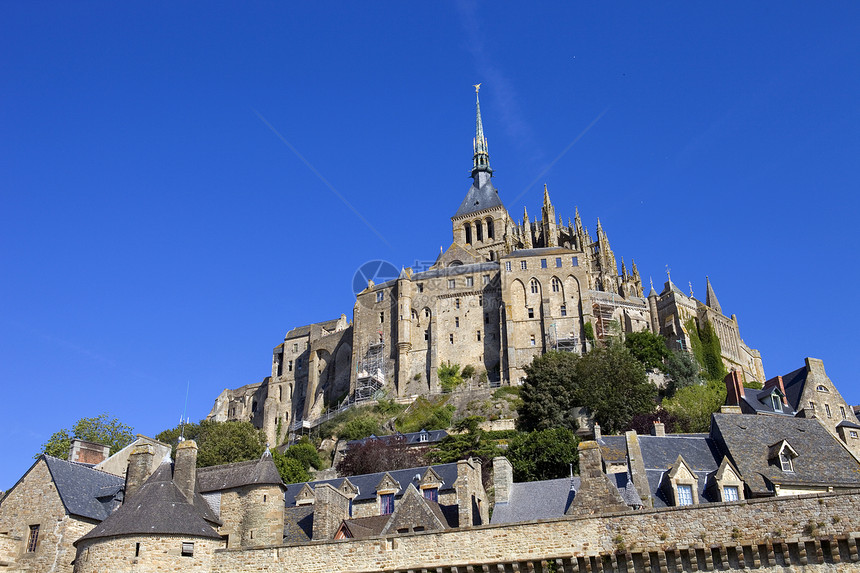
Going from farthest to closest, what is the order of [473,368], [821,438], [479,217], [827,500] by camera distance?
[479,217]
[473,368]
[821,438]
[827,500]

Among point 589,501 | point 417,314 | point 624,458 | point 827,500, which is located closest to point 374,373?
point 417,314

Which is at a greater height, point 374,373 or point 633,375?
point 374,373

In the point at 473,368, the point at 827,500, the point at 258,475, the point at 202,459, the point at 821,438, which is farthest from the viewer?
the point at 473,368

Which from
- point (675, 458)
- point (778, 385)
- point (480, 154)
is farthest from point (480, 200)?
point (675, 458)

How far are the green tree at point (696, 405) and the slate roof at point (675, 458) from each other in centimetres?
2104

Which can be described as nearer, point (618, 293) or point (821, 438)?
point (821, 438)

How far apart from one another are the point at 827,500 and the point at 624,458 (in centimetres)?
1353

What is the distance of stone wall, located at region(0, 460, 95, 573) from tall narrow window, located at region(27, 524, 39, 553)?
97 mm

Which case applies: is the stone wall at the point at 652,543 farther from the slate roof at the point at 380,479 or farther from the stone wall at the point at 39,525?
the slate roof at the point at 380,479

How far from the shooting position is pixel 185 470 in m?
30.5

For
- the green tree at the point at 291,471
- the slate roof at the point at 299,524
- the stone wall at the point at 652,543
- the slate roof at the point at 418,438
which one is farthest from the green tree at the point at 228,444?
the stone wall at the point at 652,543

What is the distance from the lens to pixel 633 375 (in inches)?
2648

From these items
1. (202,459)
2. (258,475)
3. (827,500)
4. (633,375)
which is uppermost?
(633,375)

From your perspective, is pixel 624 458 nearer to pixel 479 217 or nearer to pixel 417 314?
pixel 417 314
